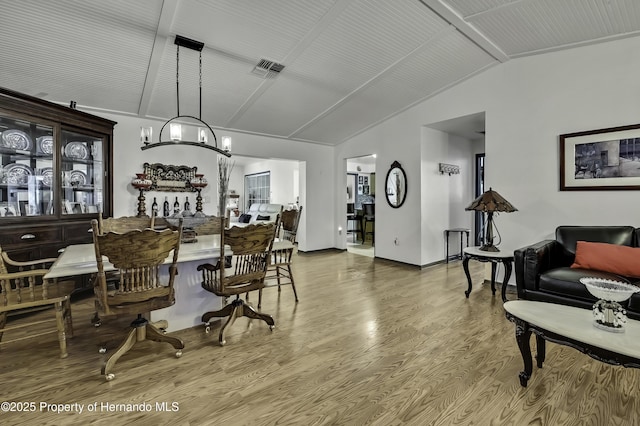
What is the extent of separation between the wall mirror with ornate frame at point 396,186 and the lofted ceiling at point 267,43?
4.97 ft

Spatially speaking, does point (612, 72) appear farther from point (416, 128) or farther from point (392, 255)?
point (392, 255)

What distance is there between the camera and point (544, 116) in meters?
3.91

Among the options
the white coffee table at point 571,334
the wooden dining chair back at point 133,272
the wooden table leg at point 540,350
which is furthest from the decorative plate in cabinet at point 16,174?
the wooden table leg at point 540,350

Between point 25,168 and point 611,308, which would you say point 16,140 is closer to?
point 25,168

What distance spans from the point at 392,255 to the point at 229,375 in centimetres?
430

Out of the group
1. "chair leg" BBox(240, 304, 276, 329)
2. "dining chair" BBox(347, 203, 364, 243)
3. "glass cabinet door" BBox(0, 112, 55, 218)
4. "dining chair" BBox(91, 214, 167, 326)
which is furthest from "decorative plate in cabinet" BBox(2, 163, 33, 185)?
"dining chair" BBox(347, 203, 364, 243)

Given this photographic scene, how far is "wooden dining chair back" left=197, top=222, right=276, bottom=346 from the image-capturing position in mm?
2590

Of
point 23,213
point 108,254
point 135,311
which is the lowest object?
point 135,311

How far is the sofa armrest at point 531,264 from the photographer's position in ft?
10.1

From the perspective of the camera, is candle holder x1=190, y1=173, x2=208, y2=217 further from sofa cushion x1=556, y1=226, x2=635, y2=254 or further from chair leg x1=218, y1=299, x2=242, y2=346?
sofa cushion x1=556, y1=226, x2=635, y2=254

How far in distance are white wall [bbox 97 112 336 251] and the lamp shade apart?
3681 mm

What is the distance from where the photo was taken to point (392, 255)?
5.96 meters

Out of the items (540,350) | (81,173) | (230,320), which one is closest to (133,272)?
(230,320)

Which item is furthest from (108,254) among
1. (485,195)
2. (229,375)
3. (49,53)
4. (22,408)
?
(485,195)
